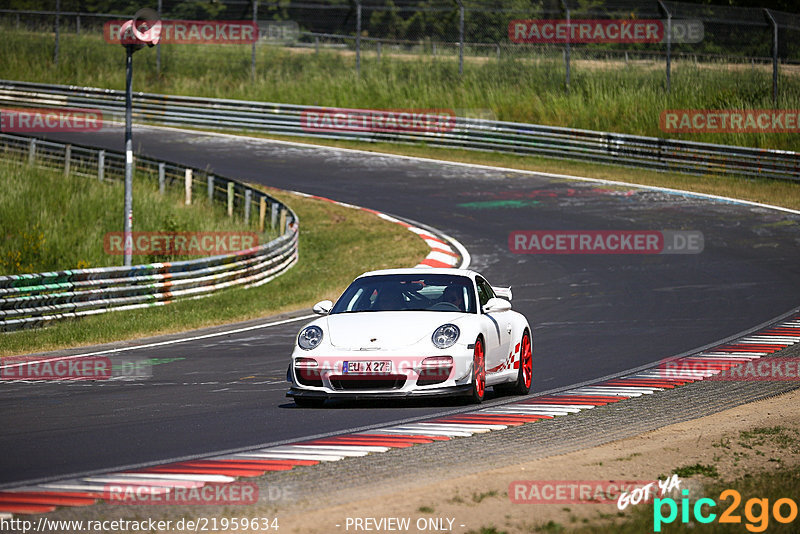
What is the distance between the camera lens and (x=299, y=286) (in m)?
22.5

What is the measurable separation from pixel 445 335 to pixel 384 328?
0.54 meters

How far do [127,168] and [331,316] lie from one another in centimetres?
998

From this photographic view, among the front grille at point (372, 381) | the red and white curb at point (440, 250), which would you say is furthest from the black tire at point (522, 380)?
the red and white curb at point (440, 250)

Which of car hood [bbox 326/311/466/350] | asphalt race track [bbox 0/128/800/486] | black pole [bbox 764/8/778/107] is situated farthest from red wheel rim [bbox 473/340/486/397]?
black pole [bbox 764/8/778/107]

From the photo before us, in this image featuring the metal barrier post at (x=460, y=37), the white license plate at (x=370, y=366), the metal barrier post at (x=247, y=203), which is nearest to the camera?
the white license plate at (x=370, y=366)

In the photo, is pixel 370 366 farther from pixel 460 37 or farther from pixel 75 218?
pixel 460 37

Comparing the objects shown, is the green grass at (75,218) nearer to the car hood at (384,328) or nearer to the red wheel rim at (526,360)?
the red wheel rim at (526,360)

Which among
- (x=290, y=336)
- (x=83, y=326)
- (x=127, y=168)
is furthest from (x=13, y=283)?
(x=290, y=336)

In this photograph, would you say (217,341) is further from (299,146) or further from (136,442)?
(299,146)

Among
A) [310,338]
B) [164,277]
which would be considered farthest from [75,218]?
[310,338]

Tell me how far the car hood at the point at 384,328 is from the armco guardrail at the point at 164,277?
8.63m

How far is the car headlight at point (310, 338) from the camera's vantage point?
1038 cm

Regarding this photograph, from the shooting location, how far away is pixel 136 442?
352 inches

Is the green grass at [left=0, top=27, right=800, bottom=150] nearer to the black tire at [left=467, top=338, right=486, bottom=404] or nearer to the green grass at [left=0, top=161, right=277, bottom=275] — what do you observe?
the green grass at [left=0, top=161, right=277, bottom=275]
